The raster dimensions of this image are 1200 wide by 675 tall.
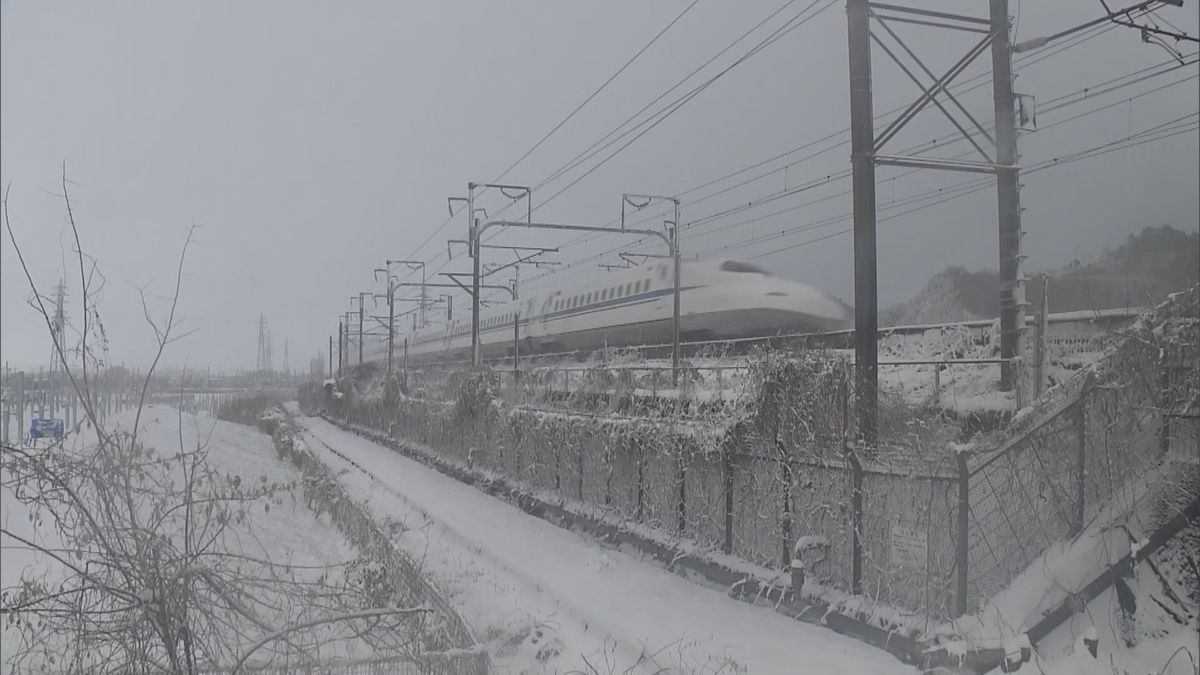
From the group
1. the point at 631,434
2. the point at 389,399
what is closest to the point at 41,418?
the point at 631,434

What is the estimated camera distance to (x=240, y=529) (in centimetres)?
471

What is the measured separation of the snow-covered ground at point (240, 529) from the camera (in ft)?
12.4

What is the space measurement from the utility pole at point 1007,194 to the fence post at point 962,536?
1.77 ft

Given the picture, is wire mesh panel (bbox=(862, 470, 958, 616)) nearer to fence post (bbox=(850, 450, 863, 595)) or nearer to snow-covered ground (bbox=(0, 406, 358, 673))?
fence post (bbox=(850, 450, 863, 595))

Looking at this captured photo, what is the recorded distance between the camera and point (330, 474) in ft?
29.4

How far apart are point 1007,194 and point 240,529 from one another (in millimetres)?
4289

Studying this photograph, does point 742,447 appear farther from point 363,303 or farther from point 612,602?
point 363,303

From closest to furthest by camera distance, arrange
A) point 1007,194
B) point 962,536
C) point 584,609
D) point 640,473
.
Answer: point 1007,194, point 962,536, point 584,609, point 640,473

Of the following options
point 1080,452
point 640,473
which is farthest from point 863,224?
point 640,473

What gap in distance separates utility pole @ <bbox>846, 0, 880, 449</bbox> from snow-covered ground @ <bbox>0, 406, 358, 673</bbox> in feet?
11.0

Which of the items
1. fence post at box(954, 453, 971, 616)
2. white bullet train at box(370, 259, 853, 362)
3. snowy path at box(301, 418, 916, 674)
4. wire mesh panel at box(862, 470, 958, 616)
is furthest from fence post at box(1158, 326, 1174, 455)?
white bullet train at box(370, 259, 853, 362)

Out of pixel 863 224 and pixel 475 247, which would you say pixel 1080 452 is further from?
pixel 475 247

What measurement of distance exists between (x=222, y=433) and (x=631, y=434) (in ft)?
11.9

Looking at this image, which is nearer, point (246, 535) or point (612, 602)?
point (246, 535)
